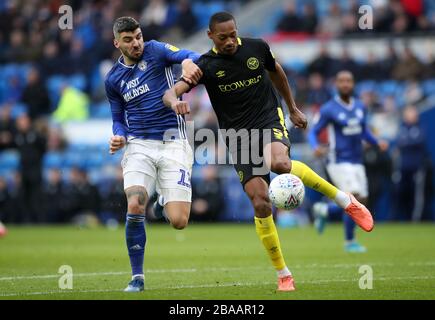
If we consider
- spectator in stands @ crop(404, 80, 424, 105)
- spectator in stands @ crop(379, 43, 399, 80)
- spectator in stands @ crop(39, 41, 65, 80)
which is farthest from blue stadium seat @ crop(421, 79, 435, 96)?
spectator in stands @ crop(39, 41, 65, 80)

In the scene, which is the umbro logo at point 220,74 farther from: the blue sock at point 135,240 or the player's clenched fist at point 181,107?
the blue sock at point 135,240

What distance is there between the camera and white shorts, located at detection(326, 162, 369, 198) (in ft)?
48.2

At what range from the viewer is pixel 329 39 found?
2366 centimetres

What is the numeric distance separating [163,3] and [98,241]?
38.5 ft

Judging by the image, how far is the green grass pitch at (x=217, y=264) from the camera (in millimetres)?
8789

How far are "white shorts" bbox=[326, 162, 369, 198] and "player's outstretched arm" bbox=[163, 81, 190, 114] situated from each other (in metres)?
6.21

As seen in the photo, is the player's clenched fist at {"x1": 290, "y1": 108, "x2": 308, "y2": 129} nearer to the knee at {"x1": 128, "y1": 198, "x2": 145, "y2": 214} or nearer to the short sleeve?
the short sleeve

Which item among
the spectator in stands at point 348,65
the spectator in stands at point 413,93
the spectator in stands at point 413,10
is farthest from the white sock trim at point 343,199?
the spectator in stands at point 413,10

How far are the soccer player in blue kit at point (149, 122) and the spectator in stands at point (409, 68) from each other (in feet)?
42.1

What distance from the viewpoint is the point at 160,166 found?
9.43 metres

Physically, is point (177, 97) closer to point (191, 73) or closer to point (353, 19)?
point (191, 73)

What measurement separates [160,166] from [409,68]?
13316 mm
